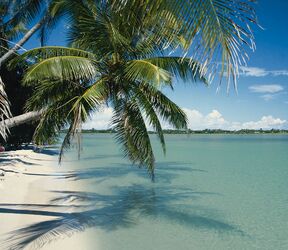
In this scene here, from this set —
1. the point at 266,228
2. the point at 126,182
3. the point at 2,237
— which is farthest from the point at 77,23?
the point at 126,182

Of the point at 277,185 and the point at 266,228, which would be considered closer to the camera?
the point at 266,228

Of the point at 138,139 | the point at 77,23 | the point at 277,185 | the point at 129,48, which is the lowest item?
the point at 277,185

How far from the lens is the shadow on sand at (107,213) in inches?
267

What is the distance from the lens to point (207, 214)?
9531 mm

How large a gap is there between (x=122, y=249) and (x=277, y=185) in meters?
12.4

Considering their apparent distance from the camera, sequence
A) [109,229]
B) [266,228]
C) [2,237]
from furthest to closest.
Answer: [266,228] → [109,229] → [2,237]

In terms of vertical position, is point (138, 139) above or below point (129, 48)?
below

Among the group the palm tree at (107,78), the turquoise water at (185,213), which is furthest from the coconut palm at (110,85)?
the turquoise water at (185,213)

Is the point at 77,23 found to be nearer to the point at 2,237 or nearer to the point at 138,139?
the point at 138,139

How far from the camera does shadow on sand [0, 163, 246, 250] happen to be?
6.77 m

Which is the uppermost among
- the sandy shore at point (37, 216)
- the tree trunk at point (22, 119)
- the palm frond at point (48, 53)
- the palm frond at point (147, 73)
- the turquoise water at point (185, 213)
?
the palm frond at point (48, 53)

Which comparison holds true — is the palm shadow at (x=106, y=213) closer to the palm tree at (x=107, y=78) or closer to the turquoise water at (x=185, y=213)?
the turquoise water at (x=185, y=213)

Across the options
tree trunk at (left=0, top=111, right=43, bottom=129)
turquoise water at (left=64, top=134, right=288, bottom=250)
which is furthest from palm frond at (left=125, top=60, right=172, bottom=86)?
turquoise water at (left=64, top=134, right=288, bottom=250)

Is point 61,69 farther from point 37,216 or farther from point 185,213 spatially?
point 185,213
